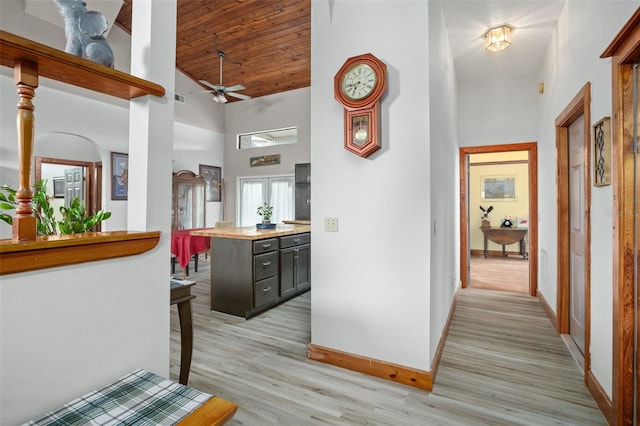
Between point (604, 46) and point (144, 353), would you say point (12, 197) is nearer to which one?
point (144, 353)

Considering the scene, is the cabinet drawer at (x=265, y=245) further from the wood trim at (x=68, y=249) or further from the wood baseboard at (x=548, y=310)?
the wood baseboard at (x=548, y=310)

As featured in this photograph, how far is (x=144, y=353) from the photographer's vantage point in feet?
3.73

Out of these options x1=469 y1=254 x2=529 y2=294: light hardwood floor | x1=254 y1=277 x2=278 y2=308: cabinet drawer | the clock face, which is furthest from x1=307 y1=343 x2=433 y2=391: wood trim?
x1=469 y1=254 x2=529 y2=294: light hardwood floor

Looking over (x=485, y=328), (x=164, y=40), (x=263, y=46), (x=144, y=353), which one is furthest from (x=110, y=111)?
(x=485, y=328)

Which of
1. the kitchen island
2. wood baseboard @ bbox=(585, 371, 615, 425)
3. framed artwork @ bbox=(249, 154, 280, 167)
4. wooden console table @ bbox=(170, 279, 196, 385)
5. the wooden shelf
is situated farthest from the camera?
framed artwork @ bbox=(249, 154, 280, 167)

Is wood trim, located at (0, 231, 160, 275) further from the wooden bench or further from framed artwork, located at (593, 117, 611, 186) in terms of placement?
framed artwork, located at (593, 117, 611, 186)

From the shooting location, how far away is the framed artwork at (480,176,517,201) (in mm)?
7426

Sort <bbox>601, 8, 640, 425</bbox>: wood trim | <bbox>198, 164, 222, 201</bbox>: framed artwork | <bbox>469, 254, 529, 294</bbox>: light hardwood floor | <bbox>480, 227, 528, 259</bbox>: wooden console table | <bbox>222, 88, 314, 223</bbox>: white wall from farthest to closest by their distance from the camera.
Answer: <bbox>198, 164, 222, 201</bbox>: framed artwork, <bbox>222, 88, 314, 223</bbox>: white wall, <bbox>480, 227, 528, 259</bbox>: wooden console table, <bbox>469, 254, 529, 294</bbox>: light hardwood floor, <bbox>601, 8, 640, 425</bbox>: wood trim

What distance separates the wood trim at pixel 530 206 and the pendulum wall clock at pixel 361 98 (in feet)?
9.96

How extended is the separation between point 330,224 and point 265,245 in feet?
4.69

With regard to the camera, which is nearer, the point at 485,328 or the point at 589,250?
the point at 589,250

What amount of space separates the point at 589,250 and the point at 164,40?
9.01 feet

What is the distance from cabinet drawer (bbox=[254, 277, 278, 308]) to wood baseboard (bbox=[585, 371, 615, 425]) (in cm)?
283

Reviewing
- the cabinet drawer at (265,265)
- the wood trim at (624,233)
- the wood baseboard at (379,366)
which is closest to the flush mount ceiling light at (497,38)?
the wood trim at (624,233)
